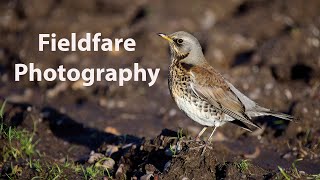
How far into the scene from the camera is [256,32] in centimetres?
1234

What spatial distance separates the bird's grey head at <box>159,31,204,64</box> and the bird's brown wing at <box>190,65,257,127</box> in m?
0.14

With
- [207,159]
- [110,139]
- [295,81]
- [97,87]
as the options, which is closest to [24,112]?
[110,139]

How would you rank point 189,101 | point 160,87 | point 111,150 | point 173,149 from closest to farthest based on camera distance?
point 173,149, point 189,101, point 111,150, point 160,87

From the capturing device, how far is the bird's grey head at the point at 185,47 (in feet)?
24.0

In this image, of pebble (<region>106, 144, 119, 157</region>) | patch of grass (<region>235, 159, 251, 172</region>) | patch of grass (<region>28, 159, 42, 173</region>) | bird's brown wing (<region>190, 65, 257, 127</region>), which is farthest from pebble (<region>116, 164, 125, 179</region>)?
patch of grass (<region>235, 159, 251, 172</region>)

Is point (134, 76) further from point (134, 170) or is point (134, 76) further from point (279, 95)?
point (134, 170)

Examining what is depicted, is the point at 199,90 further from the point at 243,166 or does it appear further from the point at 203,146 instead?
the point at 243,166

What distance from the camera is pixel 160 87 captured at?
421 inches

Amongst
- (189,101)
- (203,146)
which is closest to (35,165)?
(189,101)

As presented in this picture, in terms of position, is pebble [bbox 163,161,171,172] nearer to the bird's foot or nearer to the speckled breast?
the bird's foot

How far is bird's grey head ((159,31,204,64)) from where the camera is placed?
7.32 m

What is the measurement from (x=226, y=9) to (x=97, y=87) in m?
3.68

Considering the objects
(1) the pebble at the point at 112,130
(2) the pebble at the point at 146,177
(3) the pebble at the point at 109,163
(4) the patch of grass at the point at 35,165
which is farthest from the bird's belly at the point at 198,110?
(1) the pebble at the point at 112,130

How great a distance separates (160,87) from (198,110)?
3596mm
